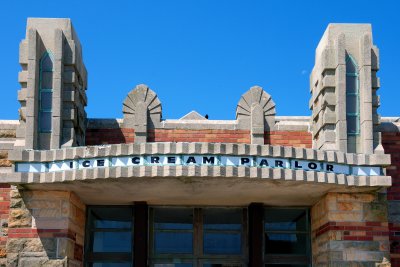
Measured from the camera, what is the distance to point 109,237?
13805mm

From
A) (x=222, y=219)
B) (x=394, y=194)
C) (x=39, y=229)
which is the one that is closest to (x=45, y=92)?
(x=39, y=229)

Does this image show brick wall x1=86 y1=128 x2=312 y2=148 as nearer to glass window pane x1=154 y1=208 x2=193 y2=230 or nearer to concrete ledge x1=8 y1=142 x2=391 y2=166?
glass window pane x1=154 y1=208 x2=193 y2=230

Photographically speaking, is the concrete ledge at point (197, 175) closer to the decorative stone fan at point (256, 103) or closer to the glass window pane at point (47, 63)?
the glass window pane at point (47, 63)

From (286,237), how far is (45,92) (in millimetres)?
5534

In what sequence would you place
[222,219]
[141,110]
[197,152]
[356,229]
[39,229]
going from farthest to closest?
[222,219], [141,110], [356,229], [39,229], [197,152]

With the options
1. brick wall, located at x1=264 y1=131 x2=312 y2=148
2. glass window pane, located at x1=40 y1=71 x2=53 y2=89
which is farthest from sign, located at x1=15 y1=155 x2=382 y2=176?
brick wall, located at x1=264 y1=131 x2=312 y2=148

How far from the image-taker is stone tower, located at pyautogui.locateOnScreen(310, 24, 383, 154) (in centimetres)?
1224

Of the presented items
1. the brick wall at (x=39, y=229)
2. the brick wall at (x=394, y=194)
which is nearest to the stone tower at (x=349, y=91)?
the brick wall at (x=394, y=194)

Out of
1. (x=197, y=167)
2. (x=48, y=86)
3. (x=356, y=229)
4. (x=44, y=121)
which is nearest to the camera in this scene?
(x=197, y=167)

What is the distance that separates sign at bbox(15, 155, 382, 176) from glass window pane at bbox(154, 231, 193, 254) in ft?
10.6

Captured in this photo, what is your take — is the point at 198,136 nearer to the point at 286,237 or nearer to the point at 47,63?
the point at 286,237

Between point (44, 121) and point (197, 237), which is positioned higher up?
point (44, 121)

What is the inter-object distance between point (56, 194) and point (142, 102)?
2.56m

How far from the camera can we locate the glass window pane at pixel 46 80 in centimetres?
1227
